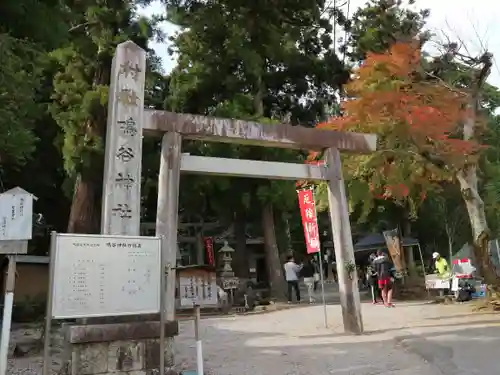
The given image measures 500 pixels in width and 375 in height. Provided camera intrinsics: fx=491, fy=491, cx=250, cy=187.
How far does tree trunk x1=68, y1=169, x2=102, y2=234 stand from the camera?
13.1 meters

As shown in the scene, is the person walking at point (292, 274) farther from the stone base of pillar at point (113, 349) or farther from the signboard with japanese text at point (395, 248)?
the stone base of pillar at point (113, 349)

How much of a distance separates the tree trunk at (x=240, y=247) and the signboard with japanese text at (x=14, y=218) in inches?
599

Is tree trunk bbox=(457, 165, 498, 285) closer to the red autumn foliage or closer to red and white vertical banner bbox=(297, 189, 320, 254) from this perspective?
the red autumn foliage

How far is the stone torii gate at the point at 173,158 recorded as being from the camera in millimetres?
6910

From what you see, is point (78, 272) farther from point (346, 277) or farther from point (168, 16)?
point (168, 16)

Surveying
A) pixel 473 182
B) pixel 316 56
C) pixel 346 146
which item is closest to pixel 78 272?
pixel 346 146

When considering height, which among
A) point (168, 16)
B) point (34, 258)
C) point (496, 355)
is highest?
point (168, 16)

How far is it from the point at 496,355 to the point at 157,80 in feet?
50.0

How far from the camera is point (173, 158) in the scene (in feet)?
28.1

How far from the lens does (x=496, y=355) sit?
22.7ft

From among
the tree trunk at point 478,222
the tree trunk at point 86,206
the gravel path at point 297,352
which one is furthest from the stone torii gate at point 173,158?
the tree trunk at point 86,206

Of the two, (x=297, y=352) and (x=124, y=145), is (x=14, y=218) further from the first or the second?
(x=297, y=352)

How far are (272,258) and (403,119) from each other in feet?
26.0

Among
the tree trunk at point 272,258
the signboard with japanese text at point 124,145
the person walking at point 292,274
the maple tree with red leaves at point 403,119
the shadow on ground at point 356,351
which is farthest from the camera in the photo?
the tree trunk at point 272,258
